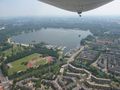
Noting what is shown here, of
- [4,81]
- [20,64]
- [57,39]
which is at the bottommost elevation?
[4,81]

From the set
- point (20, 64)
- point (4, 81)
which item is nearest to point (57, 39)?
point (20, 64)

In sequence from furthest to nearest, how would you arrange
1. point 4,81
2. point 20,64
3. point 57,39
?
point 57,39, point 20,64, point 4,81

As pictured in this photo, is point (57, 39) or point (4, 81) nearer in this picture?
point (4, 81)

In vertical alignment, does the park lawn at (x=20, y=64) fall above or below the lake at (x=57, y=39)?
below

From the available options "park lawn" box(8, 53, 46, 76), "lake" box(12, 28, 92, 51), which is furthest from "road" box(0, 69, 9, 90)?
"lake" box(12, 28, 92, 51)

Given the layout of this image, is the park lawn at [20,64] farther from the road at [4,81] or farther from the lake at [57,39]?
the lake at [57,39]

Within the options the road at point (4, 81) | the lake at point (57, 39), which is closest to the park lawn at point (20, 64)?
the road at point (4, 81)

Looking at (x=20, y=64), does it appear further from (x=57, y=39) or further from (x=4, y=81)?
(x=57, y=39)

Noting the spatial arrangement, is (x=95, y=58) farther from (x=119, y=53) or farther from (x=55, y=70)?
(x=55, y=70)

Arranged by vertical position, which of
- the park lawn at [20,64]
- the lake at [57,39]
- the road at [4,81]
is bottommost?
the road at [4,81]

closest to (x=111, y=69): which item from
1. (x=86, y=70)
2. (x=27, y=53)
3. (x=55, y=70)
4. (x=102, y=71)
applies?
(x=102, y=71)

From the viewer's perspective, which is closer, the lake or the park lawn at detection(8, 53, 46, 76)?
the park lawn at detection(8, 53, 46, 76)

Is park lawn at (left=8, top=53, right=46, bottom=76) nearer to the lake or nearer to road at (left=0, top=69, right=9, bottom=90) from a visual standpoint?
road at (left=0, top=69, right=9, bottom=90)
